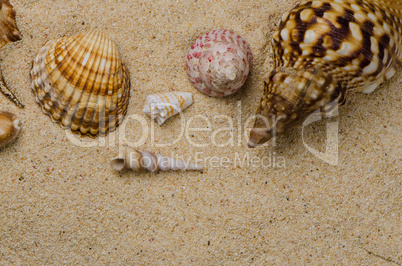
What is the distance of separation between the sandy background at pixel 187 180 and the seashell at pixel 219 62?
0.09 metres

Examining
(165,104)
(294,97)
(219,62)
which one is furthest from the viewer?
(165,104)

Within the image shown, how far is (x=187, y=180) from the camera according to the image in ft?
7.14

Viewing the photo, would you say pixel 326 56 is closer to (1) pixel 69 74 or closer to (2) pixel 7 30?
(1) pixel 69 74

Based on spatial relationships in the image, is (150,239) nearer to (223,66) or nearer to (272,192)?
(272,192)

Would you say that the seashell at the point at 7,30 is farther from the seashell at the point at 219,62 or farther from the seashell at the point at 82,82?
the seashell at the point at 219,62

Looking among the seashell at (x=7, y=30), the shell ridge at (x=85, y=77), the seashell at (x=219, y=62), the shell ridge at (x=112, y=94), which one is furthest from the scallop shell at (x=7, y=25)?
the seashell at (x=219, y=62)


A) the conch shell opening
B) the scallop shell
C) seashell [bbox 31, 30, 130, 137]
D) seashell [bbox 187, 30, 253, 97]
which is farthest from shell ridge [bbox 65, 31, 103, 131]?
the conch shell opening

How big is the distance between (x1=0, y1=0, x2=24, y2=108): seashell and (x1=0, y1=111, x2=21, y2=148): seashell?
11 centimetres

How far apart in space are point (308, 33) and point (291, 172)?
0.91 m

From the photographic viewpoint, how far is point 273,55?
82.3 inches

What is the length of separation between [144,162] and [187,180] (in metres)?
0.32

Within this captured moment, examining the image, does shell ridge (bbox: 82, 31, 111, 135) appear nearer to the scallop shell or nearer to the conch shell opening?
the scallop shell

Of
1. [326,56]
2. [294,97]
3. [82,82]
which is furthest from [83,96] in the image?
[326,56]

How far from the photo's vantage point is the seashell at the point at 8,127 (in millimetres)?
2025
